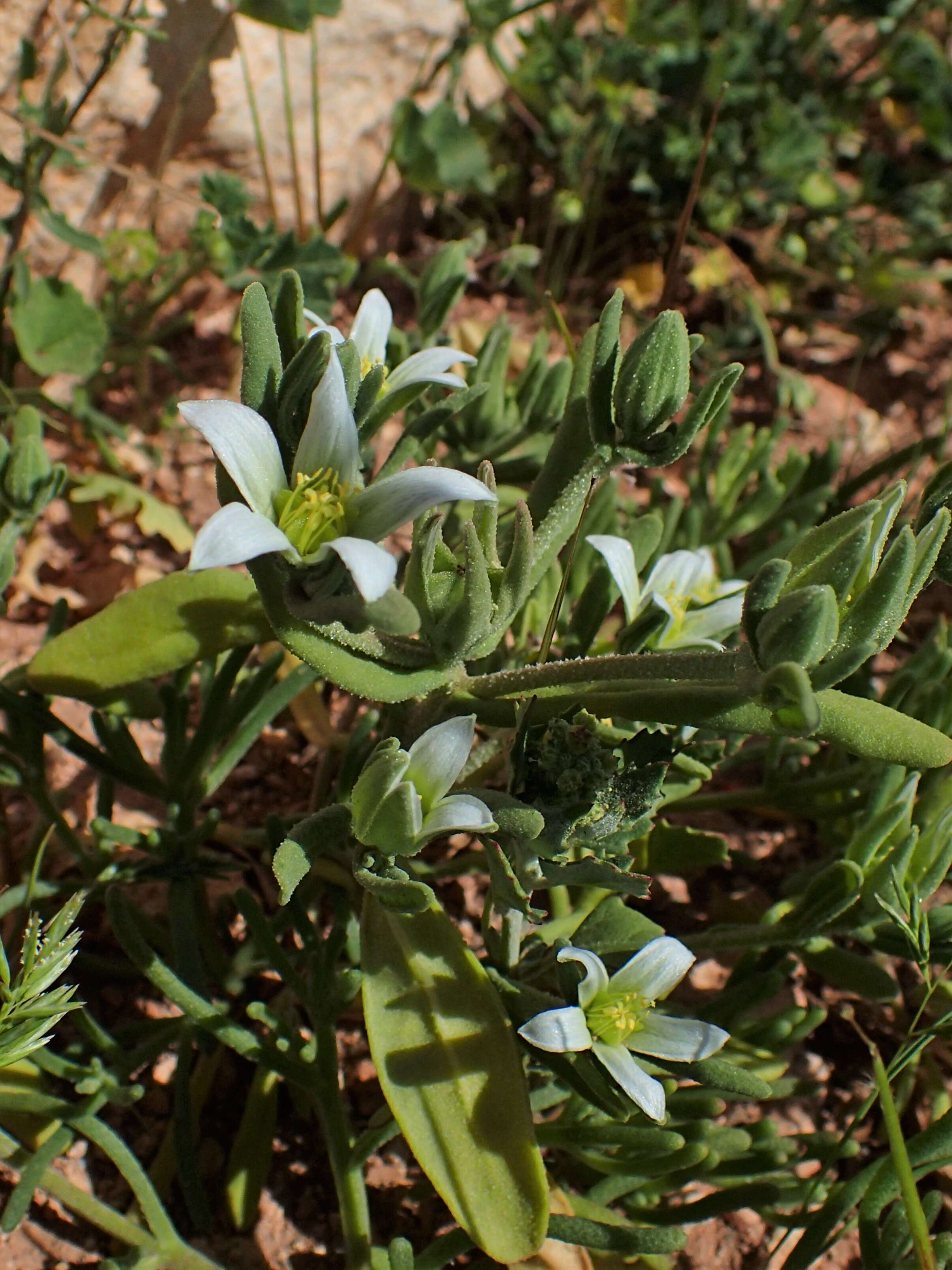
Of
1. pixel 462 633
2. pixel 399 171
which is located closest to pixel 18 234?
pixel 399 171

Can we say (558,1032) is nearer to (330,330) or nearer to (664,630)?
(664,630)

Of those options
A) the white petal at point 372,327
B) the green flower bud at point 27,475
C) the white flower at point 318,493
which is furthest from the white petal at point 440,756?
the green flower bud at point 27,475

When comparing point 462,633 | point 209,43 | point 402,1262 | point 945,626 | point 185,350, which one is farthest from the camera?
point 185,350

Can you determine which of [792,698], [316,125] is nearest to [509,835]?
[792,698]

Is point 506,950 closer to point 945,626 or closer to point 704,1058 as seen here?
point 704,1058

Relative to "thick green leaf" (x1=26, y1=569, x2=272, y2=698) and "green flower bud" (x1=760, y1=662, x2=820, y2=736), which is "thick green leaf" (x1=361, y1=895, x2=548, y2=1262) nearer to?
"thick green leaf" (x1=26, y1=569, x2=272, y2=698)

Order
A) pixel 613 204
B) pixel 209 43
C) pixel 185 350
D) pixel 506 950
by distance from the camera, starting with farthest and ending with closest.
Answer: pixel 613 204 → pixel 185 350 → pixel 209 43 → pixel 506 950
